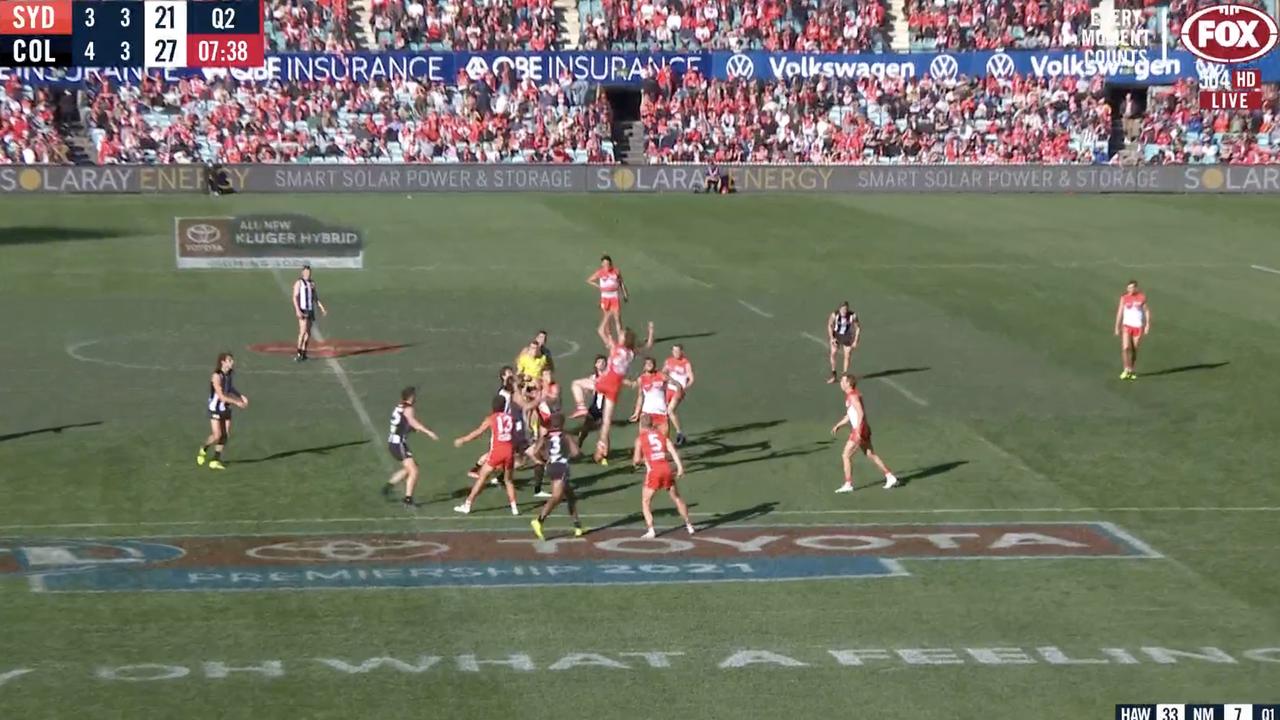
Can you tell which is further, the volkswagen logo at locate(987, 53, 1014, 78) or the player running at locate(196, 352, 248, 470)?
the volkswagen logo at locate(987, 53, 1014, 78)

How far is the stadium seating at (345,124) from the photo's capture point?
75000mm

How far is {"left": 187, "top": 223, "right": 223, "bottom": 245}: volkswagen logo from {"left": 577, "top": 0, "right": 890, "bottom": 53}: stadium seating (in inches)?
1165

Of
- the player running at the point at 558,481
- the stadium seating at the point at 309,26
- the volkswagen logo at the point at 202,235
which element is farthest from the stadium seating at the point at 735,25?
the player running at the point at 558,481

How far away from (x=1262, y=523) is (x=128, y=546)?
1446 centimetres

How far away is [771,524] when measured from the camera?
→ 26734 mm

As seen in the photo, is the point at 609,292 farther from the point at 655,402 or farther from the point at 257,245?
the point at 257,245

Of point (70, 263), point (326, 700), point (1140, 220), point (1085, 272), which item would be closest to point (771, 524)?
point (326, 700)

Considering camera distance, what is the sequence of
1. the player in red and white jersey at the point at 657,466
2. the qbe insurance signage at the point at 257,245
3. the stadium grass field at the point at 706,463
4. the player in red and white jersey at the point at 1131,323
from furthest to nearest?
the qbe insurance signage at the point at 257,245 → the player in red and white jersey at the point at 1131,323 → the player in red and white jersey at the point at 657,466 → the stadium grass field at the point at 706,463

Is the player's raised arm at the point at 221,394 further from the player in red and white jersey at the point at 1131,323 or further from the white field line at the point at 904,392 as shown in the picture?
the player in red and white jersey at the point at 1131,323

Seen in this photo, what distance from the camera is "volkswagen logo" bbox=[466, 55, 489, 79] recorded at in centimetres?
7912

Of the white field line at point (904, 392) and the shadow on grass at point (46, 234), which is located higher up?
the shadow on grass at point (46, 234)

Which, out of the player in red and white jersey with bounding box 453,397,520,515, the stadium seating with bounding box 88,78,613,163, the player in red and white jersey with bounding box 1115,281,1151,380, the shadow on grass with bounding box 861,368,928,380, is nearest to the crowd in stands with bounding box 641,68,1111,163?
the stadium seating with bounding box 88,78,613,163

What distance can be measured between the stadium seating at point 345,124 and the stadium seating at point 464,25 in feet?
6.73

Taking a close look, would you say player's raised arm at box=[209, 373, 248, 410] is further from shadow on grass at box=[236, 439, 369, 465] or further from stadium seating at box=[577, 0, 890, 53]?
stadium seating at box=[577, 0, 890, 53]
